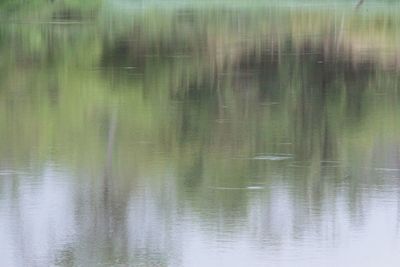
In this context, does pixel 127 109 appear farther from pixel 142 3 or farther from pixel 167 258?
pixel 142 3

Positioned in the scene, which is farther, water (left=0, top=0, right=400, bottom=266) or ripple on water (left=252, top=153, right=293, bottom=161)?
ripple on water (left=252, top=153, right=293, bottom=161)

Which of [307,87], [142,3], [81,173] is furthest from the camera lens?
[142,3]

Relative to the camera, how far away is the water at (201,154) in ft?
34.2

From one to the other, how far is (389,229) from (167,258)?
2094 mm

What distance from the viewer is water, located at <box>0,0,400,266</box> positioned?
411 inches

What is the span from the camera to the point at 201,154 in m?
14.8

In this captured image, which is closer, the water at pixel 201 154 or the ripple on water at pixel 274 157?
the water at pixel 201 154

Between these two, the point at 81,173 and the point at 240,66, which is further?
the point at 240,66

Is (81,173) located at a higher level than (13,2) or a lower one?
lower

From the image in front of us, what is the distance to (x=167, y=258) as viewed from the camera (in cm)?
982

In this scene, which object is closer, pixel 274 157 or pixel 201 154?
pixel 274 157

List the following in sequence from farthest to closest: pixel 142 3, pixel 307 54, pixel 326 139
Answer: pixel 142 3
pixel 307 54
pixel 326 139

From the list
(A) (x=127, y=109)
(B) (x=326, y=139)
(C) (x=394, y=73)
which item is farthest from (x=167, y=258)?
(C) (x=394, y=73)

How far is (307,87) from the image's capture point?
877 inches
